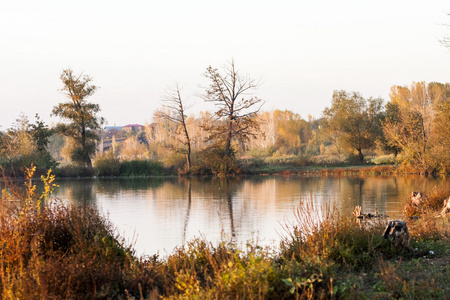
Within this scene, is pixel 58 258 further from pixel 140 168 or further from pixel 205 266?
pixel 140 168

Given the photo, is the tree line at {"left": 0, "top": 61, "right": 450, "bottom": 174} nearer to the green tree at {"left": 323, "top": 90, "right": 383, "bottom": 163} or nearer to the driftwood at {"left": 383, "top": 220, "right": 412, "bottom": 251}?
the green tree at {"left": 323, "top": 90, "right": 383, "bottom": 163}

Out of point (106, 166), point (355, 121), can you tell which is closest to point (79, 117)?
point (106, 166)

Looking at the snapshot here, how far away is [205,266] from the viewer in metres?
6.75

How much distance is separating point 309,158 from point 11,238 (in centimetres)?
4516

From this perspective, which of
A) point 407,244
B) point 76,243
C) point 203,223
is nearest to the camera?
point 76,243

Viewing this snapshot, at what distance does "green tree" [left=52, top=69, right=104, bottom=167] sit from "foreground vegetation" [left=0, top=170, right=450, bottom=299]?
38.6 meters

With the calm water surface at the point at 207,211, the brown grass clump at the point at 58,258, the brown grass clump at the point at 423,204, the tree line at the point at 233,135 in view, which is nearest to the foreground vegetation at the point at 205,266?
the brown grass clump at the point at 58,258

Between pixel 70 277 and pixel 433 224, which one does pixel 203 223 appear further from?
pixel 70 277

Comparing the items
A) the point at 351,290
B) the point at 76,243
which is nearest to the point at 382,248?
the point at 351,290

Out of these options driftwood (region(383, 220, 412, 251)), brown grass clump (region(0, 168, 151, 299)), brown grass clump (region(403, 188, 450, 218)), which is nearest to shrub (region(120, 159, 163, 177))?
brown grass clump (region(403, 188, 450, 218))

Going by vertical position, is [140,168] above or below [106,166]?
below

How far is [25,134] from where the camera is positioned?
42.0 meters

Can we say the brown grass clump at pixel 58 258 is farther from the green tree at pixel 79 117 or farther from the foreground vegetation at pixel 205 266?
the green tree at pixel 79 117

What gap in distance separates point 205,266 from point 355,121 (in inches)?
1946
